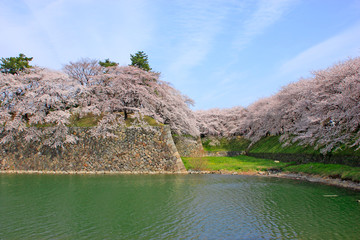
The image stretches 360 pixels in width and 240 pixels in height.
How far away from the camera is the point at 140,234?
31.7 ft

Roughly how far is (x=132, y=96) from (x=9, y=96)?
14.7 meters

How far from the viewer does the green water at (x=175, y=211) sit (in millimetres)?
9836

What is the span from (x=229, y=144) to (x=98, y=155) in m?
33.7

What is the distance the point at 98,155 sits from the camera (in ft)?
91.1

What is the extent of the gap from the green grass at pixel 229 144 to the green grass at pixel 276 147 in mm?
4130

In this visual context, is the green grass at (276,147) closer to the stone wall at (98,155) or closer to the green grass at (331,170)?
the green grass at (331,170)

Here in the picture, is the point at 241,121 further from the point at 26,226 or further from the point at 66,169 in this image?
the point at 26,226

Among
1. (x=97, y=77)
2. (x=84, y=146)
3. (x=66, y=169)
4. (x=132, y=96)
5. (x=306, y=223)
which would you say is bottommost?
(x=306, y=223)

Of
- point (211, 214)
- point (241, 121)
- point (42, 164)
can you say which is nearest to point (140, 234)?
point (211, 214)

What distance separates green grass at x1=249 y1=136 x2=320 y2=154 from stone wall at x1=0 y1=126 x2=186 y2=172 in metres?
14.9

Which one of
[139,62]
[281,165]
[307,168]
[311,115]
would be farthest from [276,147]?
[139,62]

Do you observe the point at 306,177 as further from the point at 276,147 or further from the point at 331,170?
the point at 276,147

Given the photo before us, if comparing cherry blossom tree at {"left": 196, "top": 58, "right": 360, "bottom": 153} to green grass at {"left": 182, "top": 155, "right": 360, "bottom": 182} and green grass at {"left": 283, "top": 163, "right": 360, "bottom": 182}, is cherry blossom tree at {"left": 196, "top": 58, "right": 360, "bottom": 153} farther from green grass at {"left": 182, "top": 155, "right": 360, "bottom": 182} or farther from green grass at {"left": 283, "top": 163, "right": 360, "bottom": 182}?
green grass at {"left": 182, "top": 155, "right": 360, "bottom": 182}

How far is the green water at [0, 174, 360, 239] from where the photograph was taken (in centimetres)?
984
